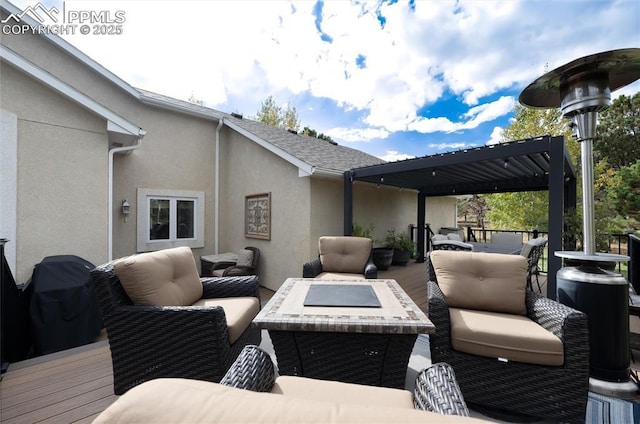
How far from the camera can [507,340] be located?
2145 millimetres

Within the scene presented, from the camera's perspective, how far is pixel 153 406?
2.01 feet

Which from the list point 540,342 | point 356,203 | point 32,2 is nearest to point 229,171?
point 356,203

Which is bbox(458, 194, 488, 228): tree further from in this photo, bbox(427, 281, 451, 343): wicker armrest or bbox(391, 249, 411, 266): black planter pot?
bbox(427, 281, 451, 343): wicker armrest

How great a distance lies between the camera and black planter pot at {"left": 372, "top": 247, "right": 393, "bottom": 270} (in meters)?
7.10

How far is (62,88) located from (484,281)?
20.4 ft

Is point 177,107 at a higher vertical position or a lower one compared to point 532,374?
higher

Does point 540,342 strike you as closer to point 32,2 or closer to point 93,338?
point 93,338

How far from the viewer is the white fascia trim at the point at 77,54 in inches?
196

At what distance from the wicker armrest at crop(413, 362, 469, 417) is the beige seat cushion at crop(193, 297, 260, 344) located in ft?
5.41

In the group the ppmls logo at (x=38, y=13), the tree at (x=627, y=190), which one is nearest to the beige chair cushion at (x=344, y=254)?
the ppmls logo at (x=38, y=13)

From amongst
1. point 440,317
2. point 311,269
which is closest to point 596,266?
point 440,317

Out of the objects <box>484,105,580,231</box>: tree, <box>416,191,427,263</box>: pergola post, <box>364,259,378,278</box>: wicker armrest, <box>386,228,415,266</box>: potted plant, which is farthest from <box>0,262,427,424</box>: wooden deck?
<box>484,105,580,231</box>: tree

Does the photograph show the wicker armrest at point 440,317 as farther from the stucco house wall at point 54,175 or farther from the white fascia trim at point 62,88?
the white fascia trim at point 62,88

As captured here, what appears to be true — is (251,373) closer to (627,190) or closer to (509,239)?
(509,239)
